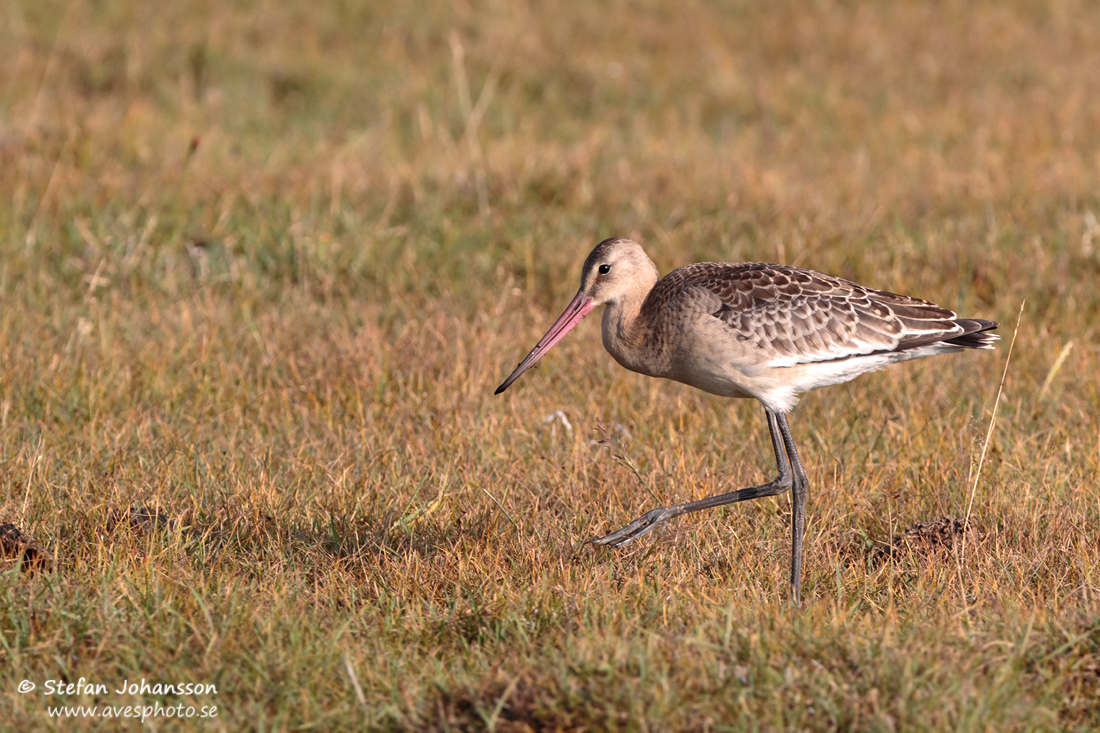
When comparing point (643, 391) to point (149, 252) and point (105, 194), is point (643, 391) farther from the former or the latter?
point (105, 194)

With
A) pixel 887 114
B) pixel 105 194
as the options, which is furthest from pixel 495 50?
pixel 105 194

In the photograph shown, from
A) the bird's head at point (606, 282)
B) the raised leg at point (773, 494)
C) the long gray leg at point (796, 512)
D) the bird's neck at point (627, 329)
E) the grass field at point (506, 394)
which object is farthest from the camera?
the bird's head at point (606, 282)

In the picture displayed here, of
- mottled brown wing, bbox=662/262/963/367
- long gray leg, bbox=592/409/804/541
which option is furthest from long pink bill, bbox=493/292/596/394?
long gray leg, bbox=592/409/804/541

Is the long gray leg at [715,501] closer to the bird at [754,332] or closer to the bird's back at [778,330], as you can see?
the bird at [754,332]

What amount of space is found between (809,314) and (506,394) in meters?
1.78

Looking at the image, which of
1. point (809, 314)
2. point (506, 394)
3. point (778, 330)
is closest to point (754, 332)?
point (778, 330)

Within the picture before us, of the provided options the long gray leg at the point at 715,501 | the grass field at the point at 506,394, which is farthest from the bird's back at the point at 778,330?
the grass field at the point at 506,394

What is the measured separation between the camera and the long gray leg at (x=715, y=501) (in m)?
4.32

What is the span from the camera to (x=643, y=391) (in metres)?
6.00

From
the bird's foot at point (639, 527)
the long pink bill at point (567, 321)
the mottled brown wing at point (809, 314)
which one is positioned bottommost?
the bird's foot at point (639, 527)

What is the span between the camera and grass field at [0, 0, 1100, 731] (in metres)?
3.44

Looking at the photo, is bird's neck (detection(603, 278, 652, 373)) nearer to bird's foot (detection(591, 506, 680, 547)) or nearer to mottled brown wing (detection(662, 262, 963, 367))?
mottled brown wing (detection(662, 262, 963, 367))

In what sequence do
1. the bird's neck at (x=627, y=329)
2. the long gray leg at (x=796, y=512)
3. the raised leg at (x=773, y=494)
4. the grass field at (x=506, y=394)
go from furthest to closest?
the bird's neck at (x=627, y=329) < the raised leg at (x=773, y=494) < the long gray leg at (x=796, y=512) < the grass field at (x=506, y=394)

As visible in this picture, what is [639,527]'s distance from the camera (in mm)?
4375
